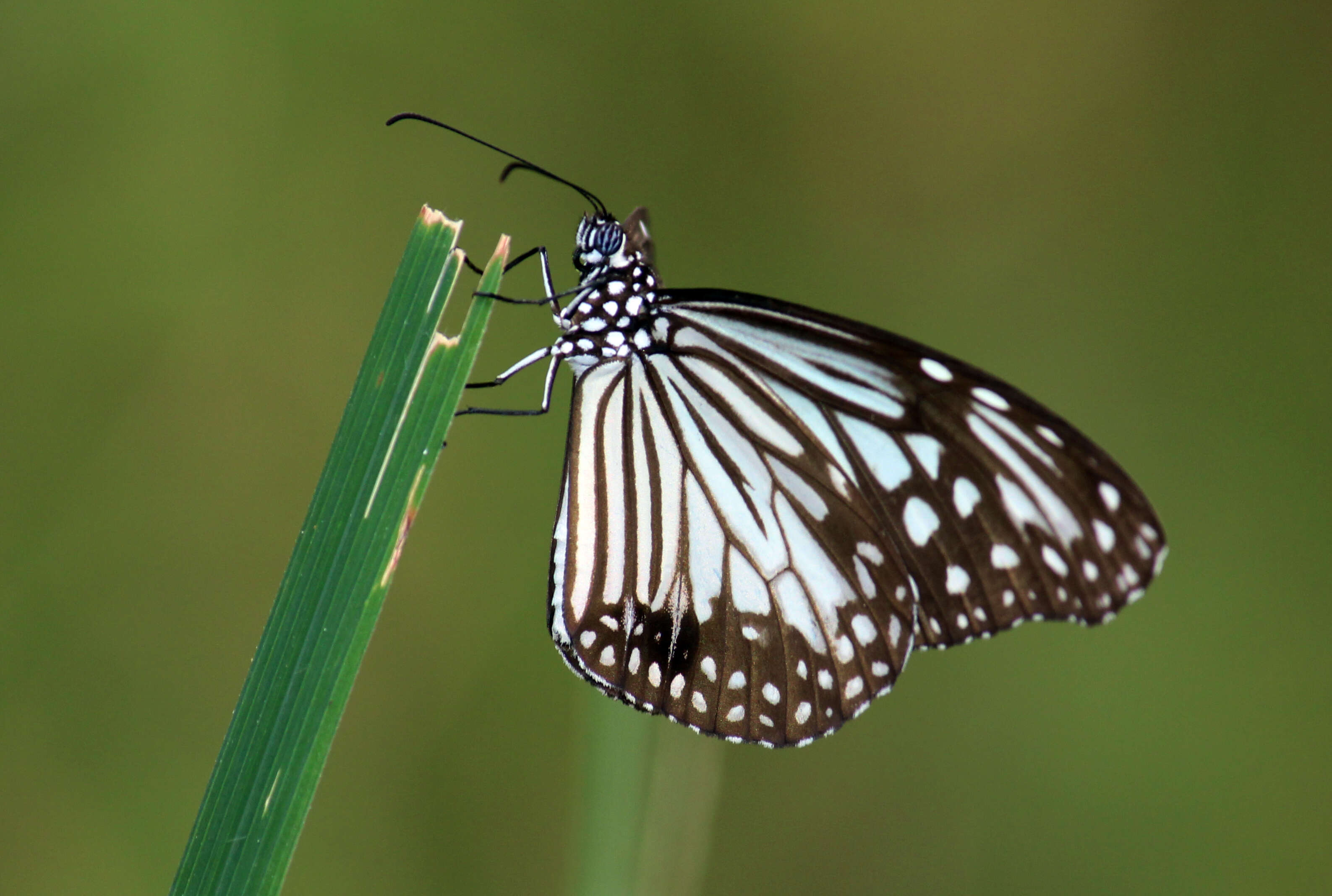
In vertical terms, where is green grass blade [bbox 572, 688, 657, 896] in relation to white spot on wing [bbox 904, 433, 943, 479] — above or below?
below

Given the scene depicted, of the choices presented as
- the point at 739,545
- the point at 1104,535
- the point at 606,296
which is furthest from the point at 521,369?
the point at 1104,535

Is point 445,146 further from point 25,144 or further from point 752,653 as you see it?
point 752,653

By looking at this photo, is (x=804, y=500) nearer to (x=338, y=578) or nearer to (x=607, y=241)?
(x=607, y=241)

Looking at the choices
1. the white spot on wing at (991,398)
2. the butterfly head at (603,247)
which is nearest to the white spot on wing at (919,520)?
the white spot on wing at (991,398)

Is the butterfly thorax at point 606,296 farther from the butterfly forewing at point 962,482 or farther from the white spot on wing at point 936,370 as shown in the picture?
the white spot on wing at point 936,370

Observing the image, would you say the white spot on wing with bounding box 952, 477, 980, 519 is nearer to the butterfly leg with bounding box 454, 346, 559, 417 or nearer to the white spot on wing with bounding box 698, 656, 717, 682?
the white spot on wing with bounding box 698, 656, 717, 682

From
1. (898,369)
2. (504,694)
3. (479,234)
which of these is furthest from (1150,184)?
(504,694)

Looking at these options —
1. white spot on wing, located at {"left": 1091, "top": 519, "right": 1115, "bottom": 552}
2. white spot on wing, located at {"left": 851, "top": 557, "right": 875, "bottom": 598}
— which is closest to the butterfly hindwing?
white spot on wing, located at {"left": 851, "top": 557, "right": 875, "bottom": 598}
